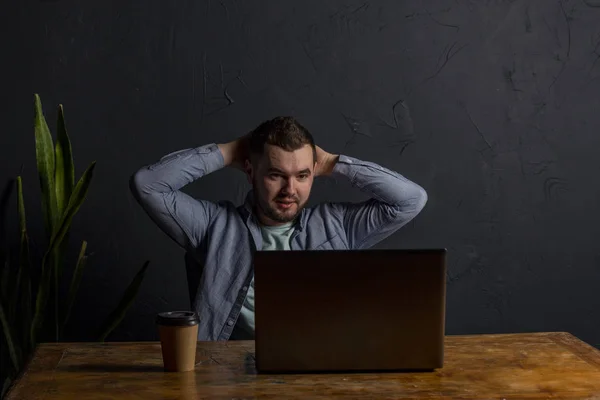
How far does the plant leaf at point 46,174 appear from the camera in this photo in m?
2.87

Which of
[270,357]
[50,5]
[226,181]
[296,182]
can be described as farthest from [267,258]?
[50,5]

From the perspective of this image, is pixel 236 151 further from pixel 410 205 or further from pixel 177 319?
pixel 177 319

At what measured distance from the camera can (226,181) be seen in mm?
3213

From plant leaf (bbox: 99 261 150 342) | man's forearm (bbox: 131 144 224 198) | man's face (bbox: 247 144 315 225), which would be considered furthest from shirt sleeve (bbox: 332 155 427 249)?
plant leaf (bbox: 99 261 150 342)

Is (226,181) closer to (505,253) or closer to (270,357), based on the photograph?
(505,253)

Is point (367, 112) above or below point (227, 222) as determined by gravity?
above

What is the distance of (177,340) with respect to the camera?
69.6 inches

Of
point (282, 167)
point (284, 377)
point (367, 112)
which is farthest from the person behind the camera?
point (367, 112)

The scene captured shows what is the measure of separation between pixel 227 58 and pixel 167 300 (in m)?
0.99

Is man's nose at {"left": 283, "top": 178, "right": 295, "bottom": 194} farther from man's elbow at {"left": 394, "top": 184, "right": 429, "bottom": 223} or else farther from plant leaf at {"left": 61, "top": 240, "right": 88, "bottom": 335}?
plant leaf at {"left": 61, "top": 240, "right": 88, "bottom": 335}

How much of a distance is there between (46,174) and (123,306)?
0.55 metres

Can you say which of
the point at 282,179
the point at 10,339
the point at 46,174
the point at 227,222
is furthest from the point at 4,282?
the point at 282,179

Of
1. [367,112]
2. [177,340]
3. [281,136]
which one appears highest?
[367,112]

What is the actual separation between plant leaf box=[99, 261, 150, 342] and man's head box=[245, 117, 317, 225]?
613mm
